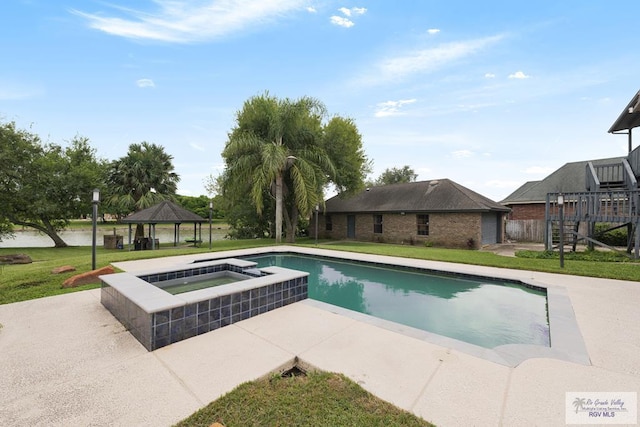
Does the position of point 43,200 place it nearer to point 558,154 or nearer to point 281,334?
point 281,334

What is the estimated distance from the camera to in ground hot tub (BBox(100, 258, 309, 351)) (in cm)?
345

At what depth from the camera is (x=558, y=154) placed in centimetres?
2014

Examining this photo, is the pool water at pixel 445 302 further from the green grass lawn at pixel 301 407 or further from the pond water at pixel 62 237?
the pond water at pixel 62 237

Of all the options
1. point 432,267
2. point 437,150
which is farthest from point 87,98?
point 437,150

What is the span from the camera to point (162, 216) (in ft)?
49.8

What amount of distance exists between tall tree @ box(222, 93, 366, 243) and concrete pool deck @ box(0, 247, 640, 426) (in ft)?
37.9

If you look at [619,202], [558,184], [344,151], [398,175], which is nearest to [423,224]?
[344,151]

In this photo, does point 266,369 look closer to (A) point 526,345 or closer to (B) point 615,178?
(A) point 526,345

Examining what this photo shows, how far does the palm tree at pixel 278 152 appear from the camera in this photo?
602 inches

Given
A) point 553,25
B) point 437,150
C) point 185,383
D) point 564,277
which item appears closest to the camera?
point 185,383

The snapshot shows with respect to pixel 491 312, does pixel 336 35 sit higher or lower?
higher

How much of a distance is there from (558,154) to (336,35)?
770 inches
